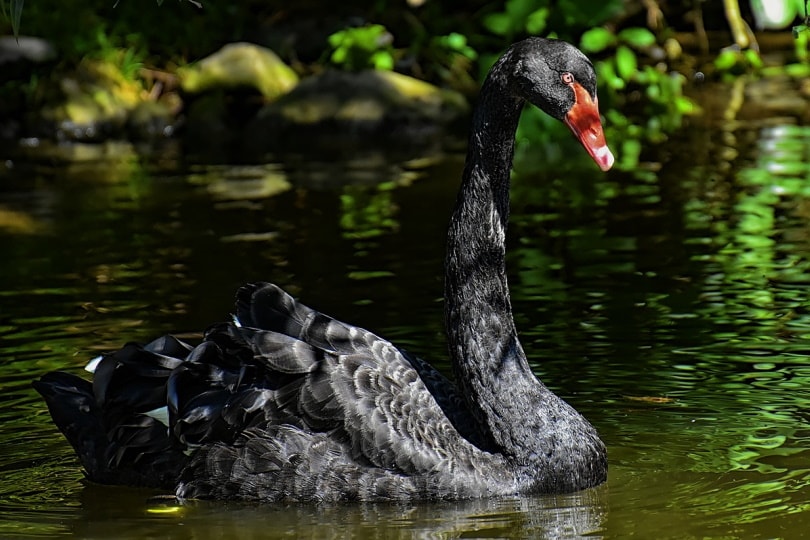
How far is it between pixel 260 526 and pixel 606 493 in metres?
1.19

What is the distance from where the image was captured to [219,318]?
7.94 metres

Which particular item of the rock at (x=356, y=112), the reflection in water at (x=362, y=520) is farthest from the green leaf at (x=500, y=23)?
the reflection in water at (x=362, y=520)

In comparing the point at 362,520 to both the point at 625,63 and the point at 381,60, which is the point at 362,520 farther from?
the point at 381,60

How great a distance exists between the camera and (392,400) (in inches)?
205

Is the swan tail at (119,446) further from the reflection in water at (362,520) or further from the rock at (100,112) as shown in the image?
the rock at (100,112)

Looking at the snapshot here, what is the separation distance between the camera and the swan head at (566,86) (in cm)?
500

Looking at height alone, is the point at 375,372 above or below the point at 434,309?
above

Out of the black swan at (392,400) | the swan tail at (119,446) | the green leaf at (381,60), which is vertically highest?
the black swan at (392,400)

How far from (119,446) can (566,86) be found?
6.79ft

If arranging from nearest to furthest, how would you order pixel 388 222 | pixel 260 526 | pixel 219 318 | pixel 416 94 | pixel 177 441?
1. pixel 260 526
2. pixel 177 441
3. pixel 219 318
4. pixel 388 222
5. pixel 416 94

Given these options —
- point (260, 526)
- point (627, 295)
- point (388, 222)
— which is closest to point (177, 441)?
point (260, 526)

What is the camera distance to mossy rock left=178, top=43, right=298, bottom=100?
16703mm

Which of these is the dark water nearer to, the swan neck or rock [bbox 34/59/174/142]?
the swan neck

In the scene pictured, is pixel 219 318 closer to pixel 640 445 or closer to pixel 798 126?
pixel 640 445
